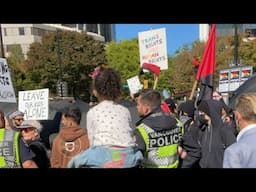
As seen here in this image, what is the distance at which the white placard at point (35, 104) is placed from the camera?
18.6ft

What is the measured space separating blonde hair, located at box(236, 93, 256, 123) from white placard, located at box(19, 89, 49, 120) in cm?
345

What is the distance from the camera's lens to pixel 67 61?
126 feet

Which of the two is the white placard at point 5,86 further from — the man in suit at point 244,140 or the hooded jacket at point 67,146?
the man in suit at point 244,140

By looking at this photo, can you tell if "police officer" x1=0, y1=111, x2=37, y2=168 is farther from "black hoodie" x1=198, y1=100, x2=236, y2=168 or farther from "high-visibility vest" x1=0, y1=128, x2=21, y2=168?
"black hoodie" x1=198, y1=100, x2=236, y2=168

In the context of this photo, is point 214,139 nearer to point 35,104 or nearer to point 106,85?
point 106,85

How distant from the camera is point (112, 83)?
2854 mm

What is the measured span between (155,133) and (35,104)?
9.63 ft

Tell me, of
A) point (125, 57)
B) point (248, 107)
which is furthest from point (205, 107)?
point (125, 57)

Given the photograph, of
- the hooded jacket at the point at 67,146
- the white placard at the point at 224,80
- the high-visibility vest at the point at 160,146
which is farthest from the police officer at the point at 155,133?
the white placard at the point at 224,80

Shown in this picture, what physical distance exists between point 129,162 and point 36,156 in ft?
3.42

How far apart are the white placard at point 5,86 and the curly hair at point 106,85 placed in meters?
2.58
